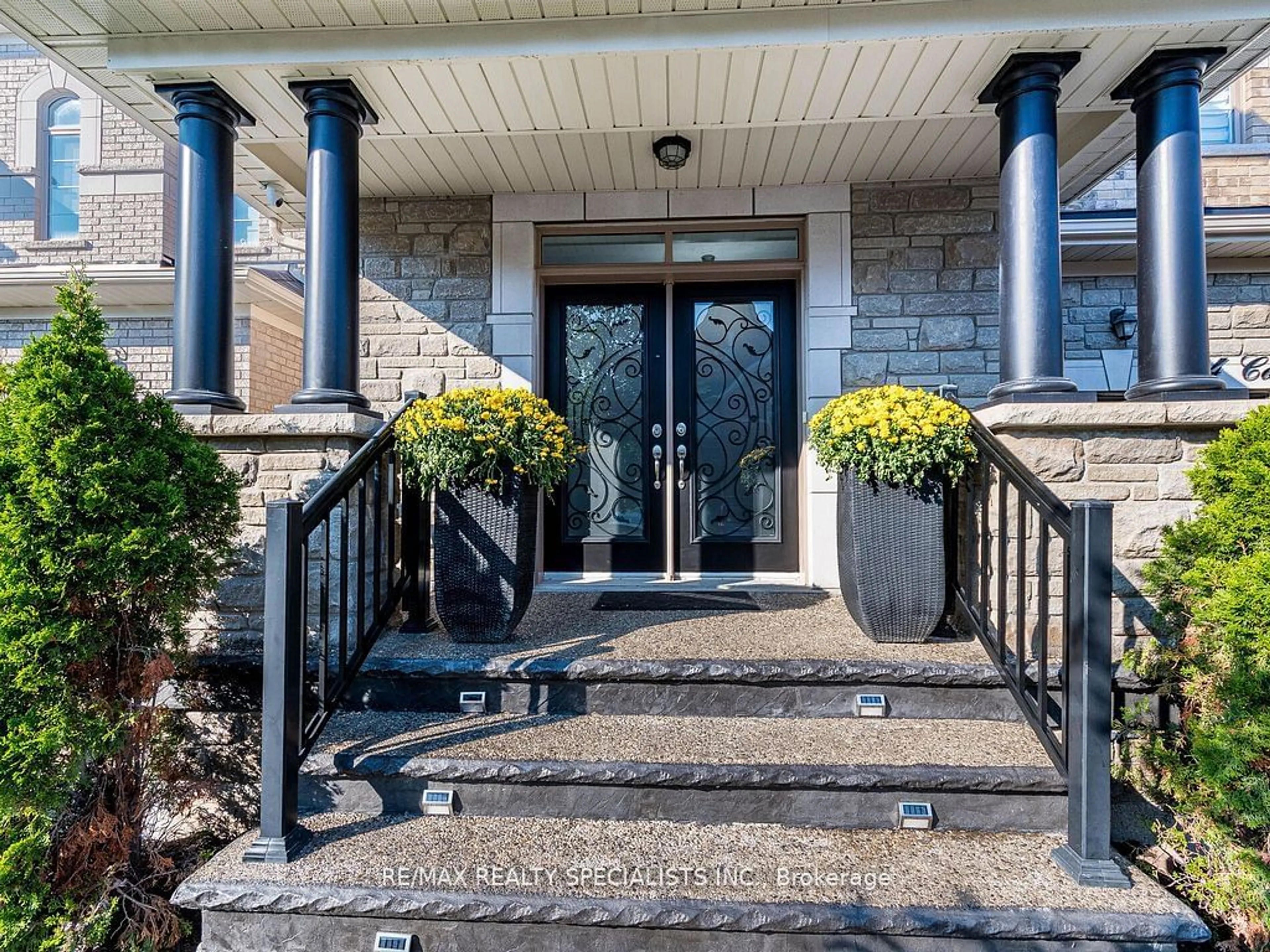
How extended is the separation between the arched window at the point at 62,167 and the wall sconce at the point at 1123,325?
8.26 m

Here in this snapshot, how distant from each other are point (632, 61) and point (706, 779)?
262 centimetres

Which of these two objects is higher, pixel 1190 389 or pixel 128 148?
pixel 128 148

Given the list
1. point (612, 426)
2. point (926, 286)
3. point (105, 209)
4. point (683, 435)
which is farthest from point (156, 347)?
point (926, 286)

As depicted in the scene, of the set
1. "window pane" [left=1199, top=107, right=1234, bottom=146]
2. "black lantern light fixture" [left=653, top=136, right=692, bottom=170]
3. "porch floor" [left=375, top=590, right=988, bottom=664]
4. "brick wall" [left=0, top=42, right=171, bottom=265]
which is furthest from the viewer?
"brick wall" [left=0, top=42, right=171, bottom=265]

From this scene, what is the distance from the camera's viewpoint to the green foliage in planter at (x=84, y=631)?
1.96m

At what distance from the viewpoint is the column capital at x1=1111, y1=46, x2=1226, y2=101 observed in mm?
2730

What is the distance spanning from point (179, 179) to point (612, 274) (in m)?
2.15

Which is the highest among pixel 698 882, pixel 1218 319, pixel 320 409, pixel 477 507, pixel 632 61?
pixel 632 61

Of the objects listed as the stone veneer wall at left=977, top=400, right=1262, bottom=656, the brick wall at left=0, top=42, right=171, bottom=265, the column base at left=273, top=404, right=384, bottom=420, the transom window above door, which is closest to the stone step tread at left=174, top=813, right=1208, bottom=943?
the stone veneer wall at left=977, top=400, right=1262, bottom=656

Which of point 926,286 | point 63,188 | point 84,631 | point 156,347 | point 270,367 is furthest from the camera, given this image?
point 63,188

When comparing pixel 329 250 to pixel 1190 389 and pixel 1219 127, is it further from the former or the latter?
pixel 1219 127

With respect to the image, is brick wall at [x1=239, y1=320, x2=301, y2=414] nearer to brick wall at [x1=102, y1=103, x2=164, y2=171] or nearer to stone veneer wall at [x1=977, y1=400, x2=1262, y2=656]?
brick wall at [x1=102, y1=103, x2=164, y2=171]

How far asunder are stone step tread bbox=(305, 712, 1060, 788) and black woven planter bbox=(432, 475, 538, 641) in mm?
395

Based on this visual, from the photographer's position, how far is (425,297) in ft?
13.4
